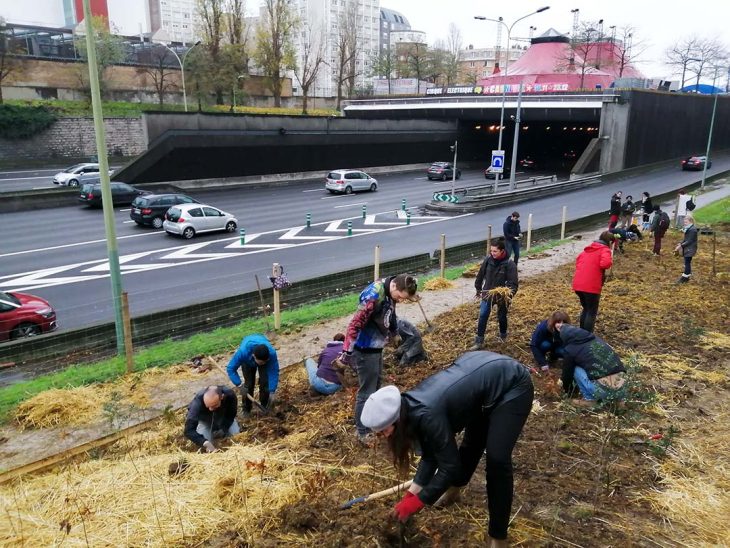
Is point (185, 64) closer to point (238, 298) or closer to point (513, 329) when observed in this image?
point (238, 298)

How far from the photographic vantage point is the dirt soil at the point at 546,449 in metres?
4.13

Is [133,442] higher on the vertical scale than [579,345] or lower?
lower

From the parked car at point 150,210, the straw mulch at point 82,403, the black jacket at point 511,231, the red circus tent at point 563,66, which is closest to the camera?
the straw mulch at point 82,403

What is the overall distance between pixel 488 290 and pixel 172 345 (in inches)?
232

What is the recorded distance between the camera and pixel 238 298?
12.1m

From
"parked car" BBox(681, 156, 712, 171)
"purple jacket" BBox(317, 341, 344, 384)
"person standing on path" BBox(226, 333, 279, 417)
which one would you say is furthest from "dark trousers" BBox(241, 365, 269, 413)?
"parked car" BBox(681, 156, 712, 171)

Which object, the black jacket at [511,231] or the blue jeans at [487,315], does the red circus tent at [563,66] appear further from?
the blue jeans at [487,315]

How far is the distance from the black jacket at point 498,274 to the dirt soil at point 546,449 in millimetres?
938

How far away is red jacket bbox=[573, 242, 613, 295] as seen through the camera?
772 cm

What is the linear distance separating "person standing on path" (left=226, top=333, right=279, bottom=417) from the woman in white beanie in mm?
3194

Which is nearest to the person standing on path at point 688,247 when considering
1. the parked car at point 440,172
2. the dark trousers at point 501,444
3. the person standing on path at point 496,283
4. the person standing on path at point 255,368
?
the person standing on path at point 496,283

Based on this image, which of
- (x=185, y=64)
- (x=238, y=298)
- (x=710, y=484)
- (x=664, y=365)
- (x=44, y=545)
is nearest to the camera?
(x=44, y=545)

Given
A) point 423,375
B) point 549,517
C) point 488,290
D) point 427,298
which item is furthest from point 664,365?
point 427,298

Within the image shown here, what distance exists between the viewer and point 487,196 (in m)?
31.3
